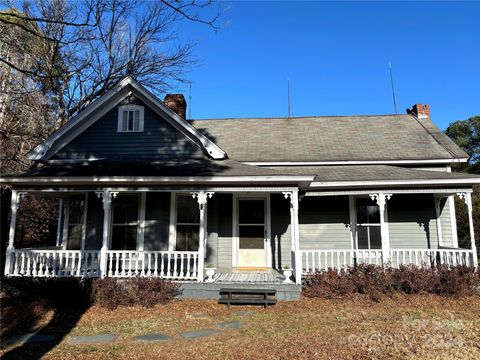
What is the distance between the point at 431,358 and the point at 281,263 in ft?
21.5

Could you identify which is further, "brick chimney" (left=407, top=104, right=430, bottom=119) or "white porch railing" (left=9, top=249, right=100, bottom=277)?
"brick chimney" (left=407, top=104, right=430, bottom=119)

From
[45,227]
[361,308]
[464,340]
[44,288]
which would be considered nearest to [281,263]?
[361,308]

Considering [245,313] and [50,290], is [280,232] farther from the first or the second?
[50,290]

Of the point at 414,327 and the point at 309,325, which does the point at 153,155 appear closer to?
the point at 309,325

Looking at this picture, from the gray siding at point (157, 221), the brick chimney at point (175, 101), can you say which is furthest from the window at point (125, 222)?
the brick chimney at point (175, 101)

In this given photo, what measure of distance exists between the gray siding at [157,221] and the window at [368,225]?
6340 millimetres

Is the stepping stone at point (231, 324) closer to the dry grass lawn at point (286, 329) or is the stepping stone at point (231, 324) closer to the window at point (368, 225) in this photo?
the dry grass lawn at point (286, 329)

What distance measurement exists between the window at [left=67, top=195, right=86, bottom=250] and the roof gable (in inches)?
70.4

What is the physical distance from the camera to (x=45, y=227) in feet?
71.3

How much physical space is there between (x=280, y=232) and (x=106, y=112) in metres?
7.31

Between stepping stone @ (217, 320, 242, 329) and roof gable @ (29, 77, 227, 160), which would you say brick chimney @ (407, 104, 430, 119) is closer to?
roof gable @ (29, 77, 227, 160)

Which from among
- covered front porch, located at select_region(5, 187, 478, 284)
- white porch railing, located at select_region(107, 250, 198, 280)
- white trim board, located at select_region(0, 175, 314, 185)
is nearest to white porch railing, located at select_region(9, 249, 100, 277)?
white porch railing, located at select_region(107, 250, 198, 280)

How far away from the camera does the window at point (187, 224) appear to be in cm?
1137

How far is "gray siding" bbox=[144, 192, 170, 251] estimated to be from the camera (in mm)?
11383
